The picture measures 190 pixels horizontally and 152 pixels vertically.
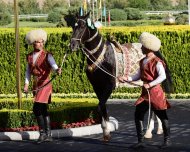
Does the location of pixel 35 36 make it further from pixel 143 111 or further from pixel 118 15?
pixel 118 15

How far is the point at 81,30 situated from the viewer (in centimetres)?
1145

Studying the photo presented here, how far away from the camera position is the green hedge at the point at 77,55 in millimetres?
19500

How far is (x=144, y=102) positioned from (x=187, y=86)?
9.42m

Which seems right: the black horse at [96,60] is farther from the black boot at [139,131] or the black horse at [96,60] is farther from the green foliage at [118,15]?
the green foliage at [118,15]

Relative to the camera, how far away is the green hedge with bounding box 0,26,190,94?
64.0 ft

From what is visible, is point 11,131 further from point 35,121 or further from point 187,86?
point 187,86

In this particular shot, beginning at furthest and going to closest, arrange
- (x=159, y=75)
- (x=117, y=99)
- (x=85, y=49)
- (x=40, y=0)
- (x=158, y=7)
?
(x=40, y=0) < (x=158, y=7) < (x=117, y=99) < (x=85, y=49) < (x=159, y=75)

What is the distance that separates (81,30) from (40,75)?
3.52 feet

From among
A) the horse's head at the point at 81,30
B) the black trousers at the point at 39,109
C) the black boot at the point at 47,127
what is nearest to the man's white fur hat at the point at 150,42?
the horse's head at the point at 81,30

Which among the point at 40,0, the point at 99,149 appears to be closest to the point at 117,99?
the point at 99,149

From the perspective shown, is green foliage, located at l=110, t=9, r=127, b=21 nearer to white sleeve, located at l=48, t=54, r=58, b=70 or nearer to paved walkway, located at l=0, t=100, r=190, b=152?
paved walkway, located at l=0, t=100, r=190, b=152

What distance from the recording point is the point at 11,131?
39.3 feet

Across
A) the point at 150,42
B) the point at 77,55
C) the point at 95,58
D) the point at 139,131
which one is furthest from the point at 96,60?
the point at 77,55

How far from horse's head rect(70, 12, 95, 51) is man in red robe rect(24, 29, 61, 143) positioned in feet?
1.69
